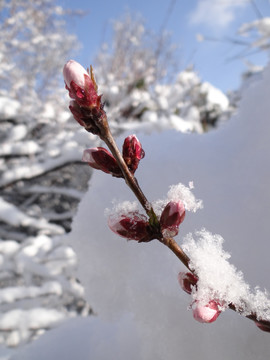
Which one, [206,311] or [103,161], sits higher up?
[103,161]

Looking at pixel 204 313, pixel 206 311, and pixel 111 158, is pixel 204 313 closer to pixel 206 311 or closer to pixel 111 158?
pixel 206 311

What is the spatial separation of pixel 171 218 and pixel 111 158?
11 centimetres

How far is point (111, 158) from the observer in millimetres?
385

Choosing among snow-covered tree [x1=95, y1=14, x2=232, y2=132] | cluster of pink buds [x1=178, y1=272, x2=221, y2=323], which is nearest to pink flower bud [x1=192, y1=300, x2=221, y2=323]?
cluster of pink buds [x1=178, y1=272, x2=221, y2=323]

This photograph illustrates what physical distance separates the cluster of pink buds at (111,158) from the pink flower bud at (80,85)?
8 cm

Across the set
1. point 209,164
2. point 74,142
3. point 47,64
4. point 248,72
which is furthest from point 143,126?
point 248,72

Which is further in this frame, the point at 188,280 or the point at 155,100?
the point at 155,100

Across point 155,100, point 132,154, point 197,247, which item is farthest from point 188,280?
point 155,100

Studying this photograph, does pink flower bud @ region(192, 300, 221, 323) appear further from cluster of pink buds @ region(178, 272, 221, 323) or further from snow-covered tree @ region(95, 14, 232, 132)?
snow-covered tree @ region(95, 14, 232, 132)

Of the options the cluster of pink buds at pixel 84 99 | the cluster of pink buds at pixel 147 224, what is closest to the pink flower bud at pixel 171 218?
the cluster of pink buds at pixel 147 224

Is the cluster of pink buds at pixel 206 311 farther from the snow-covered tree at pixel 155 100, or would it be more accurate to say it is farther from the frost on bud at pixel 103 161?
the snow-covered tree at pixel 155 100

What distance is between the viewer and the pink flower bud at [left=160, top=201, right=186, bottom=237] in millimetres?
340

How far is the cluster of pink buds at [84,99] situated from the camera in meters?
0.31

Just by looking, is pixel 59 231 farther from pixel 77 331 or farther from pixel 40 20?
pixel 40 20
